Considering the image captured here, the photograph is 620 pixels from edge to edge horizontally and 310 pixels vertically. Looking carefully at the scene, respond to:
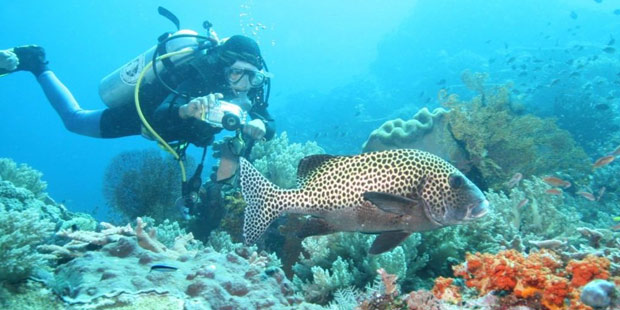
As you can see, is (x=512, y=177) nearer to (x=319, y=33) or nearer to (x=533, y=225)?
(x=533, y=225)

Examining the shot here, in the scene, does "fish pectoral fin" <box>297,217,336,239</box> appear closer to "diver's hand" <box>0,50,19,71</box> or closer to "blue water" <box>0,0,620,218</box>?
"diver's hand" <box>0,50,19,71</box>

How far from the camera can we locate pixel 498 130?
306 inches

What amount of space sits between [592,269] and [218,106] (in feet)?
17.1

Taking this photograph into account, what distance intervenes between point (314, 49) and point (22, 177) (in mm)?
116596

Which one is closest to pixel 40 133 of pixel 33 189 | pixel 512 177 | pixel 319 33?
pixel 319 33

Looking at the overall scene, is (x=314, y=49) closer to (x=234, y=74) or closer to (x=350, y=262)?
(x=234, y=74)

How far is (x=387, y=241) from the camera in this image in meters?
2.72

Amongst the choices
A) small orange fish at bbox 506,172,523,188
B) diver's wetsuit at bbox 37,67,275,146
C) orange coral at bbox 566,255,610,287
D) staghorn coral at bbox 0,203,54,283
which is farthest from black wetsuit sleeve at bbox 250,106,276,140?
orange coral at bbox 566,255,610,287

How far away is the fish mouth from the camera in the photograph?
8.57ft

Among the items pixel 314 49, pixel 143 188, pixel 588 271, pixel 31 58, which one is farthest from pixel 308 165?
pixel 314 49

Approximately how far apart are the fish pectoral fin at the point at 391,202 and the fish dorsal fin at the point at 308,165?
0.73m

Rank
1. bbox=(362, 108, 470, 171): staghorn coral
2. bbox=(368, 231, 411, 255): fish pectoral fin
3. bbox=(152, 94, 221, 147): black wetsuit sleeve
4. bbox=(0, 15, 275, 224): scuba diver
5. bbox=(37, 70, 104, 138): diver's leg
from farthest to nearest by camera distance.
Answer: bbox=(37, 70, 104, 138): diver's leg, bbox=(362, 108, 470, 171): staghorn coral, bbox=(152, 94, 221, 147): black wetsuit sleeve, bbox=(0, 15, 275, 224): scuba diver, bbox=(368, 231, 411, 255): fish pectoral fin

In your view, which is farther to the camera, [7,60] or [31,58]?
[31,58]

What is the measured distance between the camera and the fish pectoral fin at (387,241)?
2.68m
